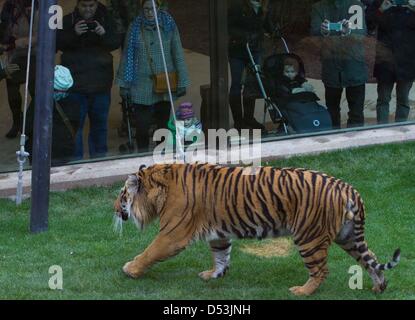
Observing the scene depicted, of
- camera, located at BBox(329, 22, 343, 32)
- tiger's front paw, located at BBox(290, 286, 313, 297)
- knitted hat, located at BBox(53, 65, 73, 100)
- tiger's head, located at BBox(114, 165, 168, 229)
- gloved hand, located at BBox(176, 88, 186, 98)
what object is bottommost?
tiger's front paw, located at BBox(290, 286, 313, 297)

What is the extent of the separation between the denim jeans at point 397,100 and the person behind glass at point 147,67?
2.31 m

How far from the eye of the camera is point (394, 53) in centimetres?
1138

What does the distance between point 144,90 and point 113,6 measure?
904 mm

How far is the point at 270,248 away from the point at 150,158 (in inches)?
101

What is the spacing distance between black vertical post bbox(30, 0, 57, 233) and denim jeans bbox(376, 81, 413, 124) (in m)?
4.34

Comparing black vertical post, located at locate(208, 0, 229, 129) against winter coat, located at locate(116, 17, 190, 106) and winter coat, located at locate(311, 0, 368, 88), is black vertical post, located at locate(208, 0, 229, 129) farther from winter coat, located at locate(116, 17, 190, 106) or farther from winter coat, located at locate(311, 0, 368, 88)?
winter coat, located at locate(311, 0, 368, 88)

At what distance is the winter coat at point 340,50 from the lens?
1084 cm

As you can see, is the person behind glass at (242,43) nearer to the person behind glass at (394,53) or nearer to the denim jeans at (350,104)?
the denim jeans at (350,104)

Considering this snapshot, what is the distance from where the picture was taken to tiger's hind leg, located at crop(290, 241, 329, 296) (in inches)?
273

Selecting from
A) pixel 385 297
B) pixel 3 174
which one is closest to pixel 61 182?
pixel 3 174

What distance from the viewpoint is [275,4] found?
418 inches

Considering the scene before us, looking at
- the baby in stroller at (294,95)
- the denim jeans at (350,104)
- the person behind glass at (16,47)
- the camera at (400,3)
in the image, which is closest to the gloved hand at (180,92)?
the baby in stroller at (294,95)

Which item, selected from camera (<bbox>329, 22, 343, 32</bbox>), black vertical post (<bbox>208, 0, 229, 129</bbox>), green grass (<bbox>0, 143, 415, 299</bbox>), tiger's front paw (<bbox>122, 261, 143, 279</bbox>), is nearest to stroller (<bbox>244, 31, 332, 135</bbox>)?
black vertical post (<bbox>208, 0, 229, 129</bbox>)

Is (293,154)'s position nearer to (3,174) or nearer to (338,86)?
(338,86)
